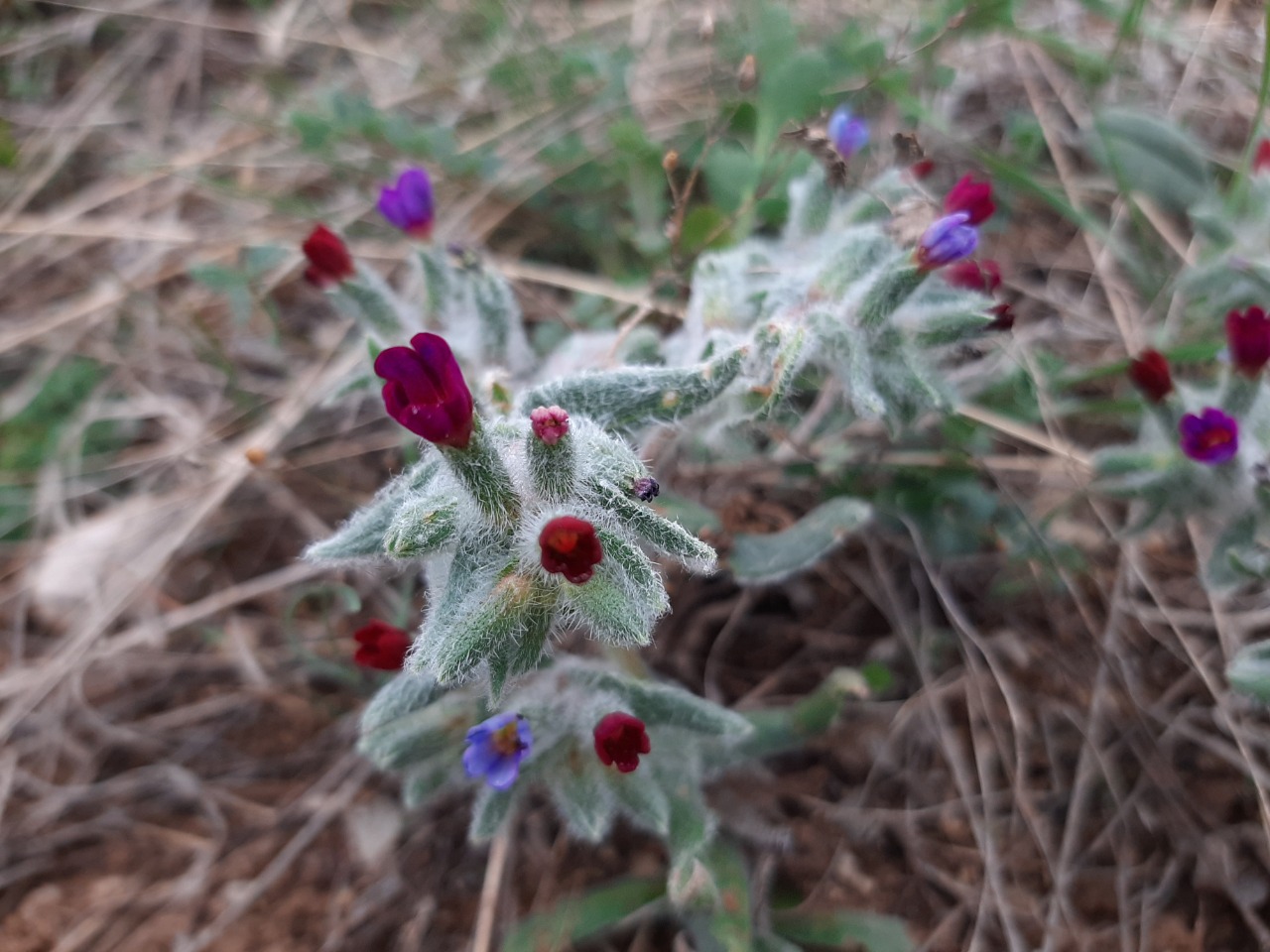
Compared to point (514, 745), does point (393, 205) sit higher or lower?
higher

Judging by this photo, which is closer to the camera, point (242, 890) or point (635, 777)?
point (635, 777)

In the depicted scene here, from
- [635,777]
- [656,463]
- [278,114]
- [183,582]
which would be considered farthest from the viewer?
[278,114]

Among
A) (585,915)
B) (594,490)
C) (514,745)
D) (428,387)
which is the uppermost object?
(428,387)

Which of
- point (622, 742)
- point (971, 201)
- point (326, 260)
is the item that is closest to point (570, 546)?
point (622, 742)

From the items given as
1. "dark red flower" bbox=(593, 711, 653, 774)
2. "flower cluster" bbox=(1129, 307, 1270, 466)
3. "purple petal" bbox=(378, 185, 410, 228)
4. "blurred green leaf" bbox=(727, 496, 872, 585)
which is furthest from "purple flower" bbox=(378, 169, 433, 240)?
"flower cluster" bbox=(1129, 307, 1270, 466)

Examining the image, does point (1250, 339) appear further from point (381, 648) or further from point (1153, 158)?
point (381, 648)

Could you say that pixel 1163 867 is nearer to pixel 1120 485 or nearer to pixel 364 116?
pixel 1120 485

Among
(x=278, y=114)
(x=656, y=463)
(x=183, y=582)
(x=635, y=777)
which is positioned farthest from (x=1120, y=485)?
(x=278, y=114)

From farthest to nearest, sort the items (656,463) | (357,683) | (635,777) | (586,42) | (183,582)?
(586,42) → (183,582) → (357,683) → (656,463) → (635,777)
